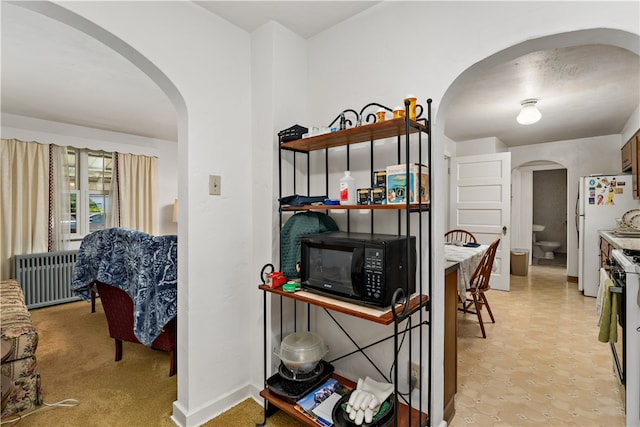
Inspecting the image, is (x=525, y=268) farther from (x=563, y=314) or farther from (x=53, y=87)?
(x=53, y=87)

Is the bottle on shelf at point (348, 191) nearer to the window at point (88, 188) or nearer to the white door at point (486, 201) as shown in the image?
the white door at point (486, 201)

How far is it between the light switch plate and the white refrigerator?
4978 mm

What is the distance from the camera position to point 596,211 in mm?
4430

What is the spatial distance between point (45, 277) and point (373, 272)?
457 cm

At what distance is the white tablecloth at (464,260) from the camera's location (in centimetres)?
274

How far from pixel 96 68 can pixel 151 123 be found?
166cm

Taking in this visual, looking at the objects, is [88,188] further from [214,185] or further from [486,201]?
[486,201]

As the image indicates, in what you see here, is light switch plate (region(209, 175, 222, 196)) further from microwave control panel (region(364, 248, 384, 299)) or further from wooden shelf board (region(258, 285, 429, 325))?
microwave control panel (region(364, 248, 384, 299))

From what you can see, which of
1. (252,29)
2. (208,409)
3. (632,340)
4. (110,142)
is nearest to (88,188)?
(110,142)

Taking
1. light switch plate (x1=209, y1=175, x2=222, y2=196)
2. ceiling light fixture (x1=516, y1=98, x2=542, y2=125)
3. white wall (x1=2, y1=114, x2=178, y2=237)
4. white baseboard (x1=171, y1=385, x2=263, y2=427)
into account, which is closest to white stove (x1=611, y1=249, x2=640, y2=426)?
white baseboard (x1=171, y1=385, x2=263, y2=427)

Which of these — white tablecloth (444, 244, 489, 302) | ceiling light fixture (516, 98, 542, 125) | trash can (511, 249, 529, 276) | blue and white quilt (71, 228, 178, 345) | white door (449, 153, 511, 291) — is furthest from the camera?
trash can (511, 249, 529, 276)

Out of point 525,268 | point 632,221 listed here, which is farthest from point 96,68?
point 525,268

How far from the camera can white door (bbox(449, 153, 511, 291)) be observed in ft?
15.5

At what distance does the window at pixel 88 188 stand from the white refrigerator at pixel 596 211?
677 cm
